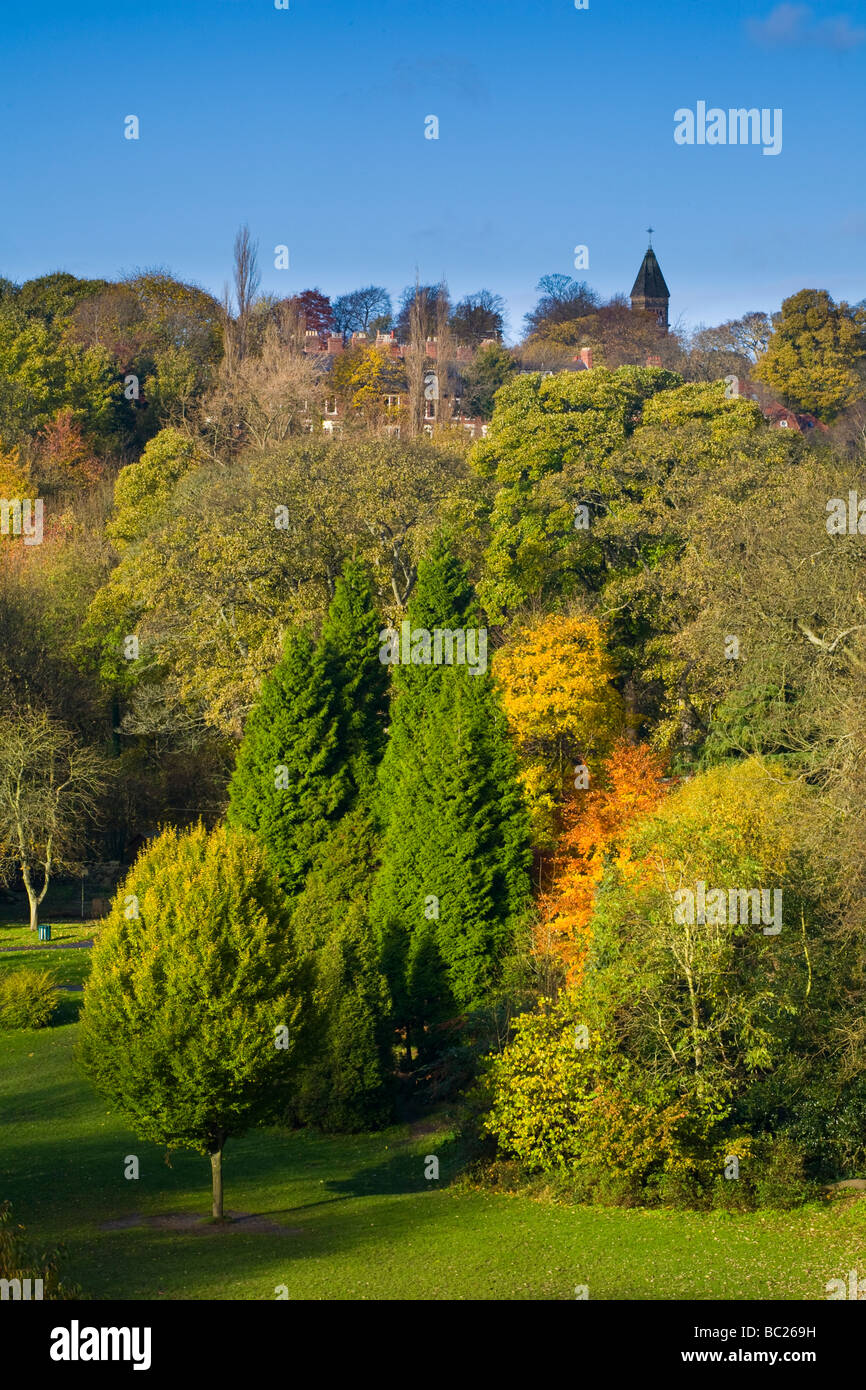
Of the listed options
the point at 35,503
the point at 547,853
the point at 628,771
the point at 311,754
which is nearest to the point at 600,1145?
the point at 628,771

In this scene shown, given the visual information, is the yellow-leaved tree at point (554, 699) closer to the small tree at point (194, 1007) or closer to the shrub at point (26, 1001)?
the shrub at point (26, 1001)

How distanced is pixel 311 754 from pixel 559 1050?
21.0 m

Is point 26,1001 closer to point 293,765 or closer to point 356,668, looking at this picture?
point 293,765

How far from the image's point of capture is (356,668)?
4959 centimetres

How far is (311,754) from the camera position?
48.2 metres

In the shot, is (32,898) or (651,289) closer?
(32,898)

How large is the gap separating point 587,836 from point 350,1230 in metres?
17.9

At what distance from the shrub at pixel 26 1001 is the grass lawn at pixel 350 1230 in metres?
4.70

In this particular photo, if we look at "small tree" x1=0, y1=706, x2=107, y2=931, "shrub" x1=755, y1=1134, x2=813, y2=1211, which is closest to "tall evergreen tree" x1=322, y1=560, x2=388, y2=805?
"small tree" x1=0, y1=706, x2=107, y2=931

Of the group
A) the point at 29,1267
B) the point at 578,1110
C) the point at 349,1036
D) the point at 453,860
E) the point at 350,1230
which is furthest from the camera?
the point at 453,860

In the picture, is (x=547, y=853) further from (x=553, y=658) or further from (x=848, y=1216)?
(x=848, y=1216)

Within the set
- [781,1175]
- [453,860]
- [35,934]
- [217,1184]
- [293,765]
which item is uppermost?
[293,765]

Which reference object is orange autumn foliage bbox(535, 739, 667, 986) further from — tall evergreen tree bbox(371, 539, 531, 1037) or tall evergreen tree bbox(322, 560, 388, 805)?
tall evergreen tree bbox(322, 560, 388, 805)

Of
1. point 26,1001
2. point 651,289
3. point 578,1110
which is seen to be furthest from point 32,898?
point 651,289
